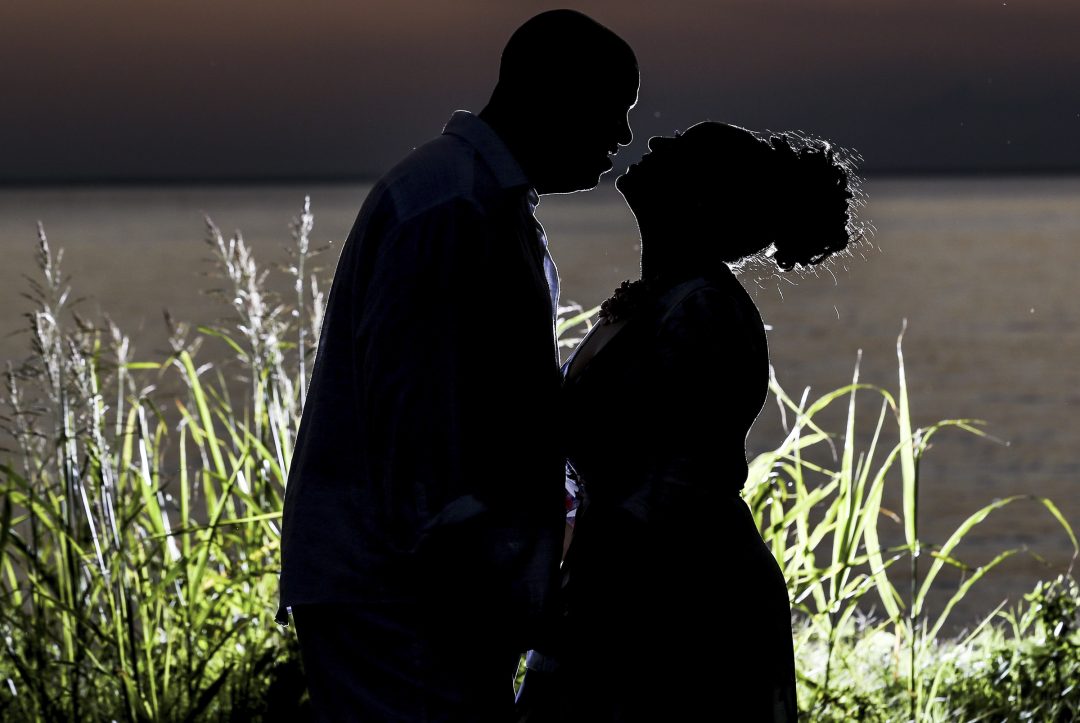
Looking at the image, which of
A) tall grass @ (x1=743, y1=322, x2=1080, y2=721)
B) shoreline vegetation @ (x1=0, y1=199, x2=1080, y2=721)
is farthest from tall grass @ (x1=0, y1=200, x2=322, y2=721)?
tall grass @ (x1=743, y1=322, x2=1080, y2=721)

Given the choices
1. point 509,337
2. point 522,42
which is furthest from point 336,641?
point 522,42

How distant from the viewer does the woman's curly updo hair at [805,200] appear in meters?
1.95

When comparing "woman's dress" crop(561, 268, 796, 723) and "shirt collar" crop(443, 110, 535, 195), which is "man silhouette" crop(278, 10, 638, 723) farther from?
"woman's dress" crop(561, 268, 796, 723)

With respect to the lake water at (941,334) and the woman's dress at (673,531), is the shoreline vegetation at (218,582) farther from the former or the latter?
the woman's dress at (673,531)

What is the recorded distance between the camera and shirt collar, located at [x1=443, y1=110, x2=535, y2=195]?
5.12 ft

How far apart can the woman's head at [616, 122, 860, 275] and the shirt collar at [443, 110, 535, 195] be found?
32cm

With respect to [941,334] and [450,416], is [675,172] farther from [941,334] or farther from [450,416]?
[941,334]

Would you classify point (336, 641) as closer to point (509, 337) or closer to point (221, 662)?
point (509, 337)

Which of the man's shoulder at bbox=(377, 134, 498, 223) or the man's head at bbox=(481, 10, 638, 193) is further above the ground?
the man's head at bbox=(481, 10, 638, 193)

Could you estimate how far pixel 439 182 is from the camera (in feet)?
5.05

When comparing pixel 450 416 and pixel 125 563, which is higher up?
pixel 450 416

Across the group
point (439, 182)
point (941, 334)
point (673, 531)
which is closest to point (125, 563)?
point (673, 531)

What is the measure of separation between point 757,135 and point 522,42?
0.51 meters

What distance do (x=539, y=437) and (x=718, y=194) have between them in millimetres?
550
